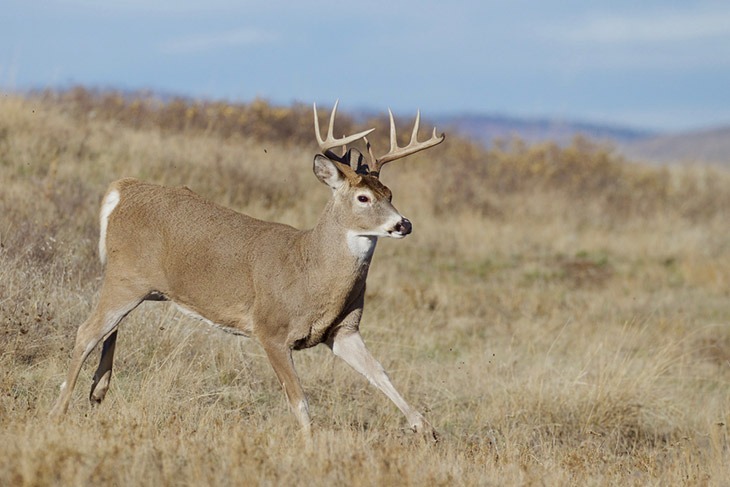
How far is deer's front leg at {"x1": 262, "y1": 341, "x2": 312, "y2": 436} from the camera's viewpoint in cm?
636

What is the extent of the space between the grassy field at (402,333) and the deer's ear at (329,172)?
1.53m

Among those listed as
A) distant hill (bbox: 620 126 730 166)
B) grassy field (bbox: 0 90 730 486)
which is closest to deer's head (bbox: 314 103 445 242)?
grassy field (bbox: 0 90 730 486)

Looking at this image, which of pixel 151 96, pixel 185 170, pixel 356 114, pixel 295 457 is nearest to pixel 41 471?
pixel 295 457

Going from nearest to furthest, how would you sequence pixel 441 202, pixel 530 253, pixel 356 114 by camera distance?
pixel 530 253
pixel 441 202
pixel 356 114

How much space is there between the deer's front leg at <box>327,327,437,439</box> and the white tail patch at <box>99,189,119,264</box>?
5.45 feet

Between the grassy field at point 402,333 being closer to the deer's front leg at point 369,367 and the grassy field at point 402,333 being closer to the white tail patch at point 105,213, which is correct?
the deer's front leg at point 369,367

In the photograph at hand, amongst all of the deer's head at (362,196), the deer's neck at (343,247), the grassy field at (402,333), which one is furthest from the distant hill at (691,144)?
the deer's neck at (343,247)

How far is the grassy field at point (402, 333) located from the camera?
556 cm

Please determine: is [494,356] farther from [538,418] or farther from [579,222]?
[579,222]

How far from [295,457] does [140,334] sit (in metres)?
3.00

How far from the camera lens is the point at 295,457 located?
535cm

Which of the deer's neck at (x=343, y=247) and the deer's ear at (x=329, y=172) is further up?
the deer's ear at (x=329, y=172)

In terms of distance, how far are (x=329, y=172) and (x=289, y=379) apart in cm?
131

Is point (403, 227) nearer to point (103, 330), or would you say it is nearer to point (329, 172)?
point (329, 172)
